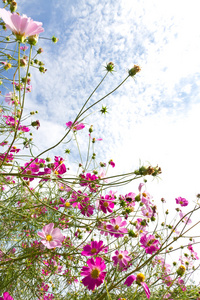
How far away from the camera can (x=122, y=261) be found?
3.37 feet

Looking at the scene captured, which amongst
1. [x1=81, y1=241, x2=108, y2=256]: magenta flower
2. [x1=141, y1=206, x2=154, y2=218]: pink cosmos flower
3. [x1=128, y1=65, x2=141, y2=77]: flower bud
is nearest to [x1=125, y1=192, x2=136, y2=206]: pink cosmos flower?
[x1=141, y1=206, x2=154, y2=218]: pink cosmos flower

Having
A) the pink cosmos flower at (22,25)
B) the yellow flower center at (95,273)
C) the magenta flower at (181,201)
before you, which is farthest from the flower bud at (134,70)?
the magenta flower at (181,201)

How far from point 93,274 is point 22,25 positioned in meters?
0.84

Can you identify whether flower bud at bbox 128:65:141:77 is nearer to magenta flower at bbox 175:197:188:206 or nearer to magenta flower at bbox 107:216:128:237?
magenta flower at bbox 107:216:128:237

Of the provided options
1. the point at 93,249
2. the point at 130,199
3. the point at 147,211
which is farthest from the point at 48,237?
the point at 147,211

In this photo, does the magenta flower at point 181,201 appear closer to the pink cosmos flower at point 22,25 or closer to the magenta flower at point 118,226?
the magenta flower at point 118,226

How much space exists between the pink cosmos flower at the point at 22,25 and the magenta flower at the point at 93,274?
0.78 meters

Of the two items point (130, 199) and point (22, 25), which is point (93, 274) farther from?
point (22, 25)

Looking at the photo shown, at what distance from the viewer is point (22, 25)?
578 millimetres

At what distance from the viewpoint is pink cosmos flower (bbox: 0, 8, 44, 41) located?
56cm

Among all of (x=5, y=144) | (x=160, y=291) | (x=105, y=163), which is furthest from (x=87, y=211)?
(x=160, y=291)

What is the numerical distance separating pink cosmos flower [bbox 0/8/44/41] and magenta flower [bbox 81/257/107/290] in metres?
0.78

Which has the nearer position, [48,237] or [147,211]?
[48,237]

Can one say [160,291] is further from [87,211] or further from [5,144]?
[5,144]
